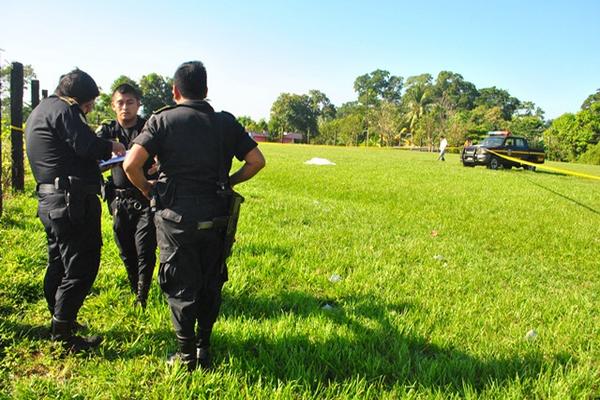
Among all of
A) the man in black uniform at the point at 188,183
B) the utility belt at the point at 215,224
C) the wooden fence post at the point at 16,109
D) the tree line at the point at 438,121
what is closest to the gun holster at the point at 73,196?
the man in black uniform at the point at 188,183

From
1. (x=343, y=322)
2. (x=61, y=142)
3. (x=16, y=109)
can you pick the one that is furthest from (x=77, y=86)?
(x=16, y=109)

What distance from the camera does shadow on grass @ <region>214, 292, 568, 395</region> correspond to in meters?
2.72

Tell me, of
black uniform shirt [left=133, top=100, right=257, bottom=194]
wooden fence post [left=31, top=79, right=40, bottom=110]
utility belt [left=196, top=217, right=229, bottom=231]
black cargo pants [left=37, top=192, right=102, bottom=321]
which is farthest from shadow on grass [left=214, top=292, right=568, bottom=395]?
wooden fence post [left=31, top=79, right=40, bottom=110]

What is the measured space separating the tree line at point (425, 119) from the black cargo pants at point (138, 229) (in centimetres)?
604

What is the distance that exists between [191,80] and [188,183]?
25.3 inches

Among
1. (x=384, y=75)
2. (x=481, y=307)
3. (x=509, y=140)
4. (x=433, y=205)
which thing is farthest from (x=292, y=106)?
(x=481, y=307)

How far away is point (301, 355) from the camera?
291 centimetres

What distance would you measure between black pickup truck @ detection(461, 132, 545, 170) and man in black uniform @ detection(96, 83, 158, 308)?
2289cm

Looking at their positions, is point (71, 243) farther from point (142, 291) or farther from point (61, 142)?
point (142, 291)

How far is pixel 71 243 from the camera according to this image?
9.48 feet

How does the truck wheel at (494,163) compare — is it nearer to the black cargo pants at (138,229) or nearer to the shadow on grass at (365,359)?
the shadow on grass at (365,359)

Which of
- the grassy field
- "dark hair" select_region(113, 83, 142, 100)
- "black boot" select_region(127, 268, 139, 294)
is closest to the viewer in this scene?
the grassy field

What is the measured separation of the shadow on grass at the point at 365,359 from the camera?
2.72 m

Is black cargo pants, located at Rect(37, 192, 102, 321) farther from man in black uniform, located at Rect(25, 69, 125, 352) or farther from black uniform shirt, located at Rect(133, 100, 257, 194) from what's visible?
black uniform shirt, located at Rect(133, 100, 257, 194)
